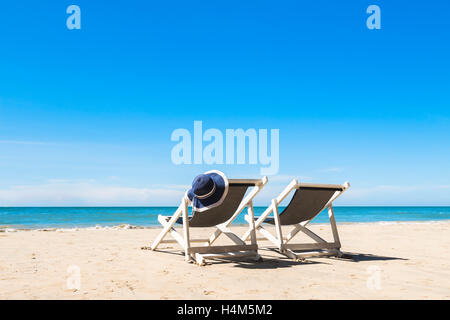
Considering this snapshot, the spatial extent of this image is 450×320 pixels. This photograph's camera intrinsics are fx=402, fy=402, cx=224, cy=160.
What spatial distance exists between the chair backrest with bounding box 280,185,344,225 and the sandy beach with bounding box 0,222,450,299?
0.68m

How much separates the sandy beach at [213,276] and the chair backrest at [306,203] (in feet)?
2.25

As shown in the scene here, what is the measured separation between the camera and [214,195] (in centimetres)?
556

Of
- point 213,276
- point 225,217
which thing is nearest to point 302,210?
point 225,217

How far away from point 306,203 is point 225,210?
1296mm

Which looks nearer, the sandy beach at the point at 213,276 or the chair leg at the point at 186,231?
the sandy beach at the point at 213,276

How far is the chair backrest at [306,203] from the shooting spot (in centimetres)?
609

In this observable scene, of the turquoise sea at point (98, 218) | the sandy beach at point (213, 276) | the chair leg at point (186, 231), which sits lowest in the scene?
the turquoise sea at point (98, 218)

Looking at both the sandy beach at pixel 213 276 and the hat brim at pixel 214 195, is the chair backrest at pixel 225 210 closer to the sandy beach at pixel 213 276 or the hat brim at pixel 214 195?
the hat brim at pixel 214 195

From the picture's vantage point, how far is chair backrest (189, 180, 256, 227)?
574cm

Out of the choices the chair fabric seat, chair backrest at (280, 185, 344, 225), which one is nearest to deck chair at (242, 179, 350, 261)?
chair backrest at (280, 185, 344, 225)

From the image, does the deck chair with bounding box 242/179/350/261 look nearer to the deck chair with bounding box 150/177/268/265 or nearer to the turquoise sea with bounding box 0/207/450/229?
the deck chair with bounding box 150/177/268/265

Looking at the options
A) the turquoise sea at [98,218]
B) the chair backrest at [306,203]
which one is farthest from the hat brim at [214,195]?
the turquoise sea at [98,218]

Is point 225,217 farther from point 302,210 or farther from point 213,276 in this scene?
point 213,276
